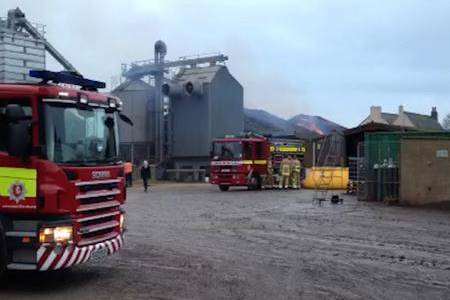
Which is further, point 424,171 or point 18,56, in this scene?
point 424,171

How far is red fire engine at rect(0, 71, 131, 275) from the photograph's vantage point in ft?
27.0

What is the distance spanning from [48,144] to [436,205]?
1678 cm

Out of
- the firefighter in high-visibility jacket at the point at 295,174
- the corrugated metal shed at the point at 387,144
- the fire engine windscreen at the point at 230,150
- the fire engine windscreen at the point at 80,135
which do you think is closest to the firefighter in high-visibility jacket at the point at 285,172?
the firefighter in high-visibility jacket at the point at 295,174

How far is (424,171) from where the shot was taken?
74.2 feet

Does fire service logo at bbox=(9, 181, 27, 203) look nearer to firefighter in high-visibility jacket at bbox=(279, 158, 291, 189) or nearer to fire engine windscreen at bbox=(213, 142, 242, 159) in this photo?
fire engine windscreen at bbox=(213, 142, 242, 159)

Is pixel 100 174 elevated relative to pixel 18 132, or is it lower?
lower

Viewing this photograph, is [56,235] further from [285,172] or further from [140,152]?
[140,152]

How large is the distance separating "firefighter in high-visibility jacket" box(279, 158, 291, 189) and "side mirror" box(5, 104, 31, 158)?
27212mm

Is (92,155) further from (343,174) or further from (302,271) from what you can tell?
(343,174)

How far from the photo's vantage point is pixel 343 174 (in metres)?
34.3

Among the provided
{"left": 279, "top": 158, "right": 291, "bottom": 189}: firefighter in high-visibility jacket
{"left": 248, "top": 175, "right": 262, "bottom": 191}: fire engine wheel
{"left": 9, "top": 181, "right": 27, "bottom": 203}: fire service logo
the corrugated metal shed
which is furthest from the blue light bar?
{"left": 279, "top": 158, "right": 291, "bottom": 189}: firefighter in high-visibility jacket

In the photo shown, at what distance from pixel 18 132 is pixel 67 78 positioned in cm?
126

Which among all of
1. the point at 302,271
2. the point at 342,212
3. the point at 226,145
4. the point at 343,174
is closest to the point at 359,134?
the point at 343,174

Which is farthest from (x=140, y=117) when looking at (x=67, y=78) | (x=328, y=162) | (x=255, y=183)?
(x=67, y=78)
